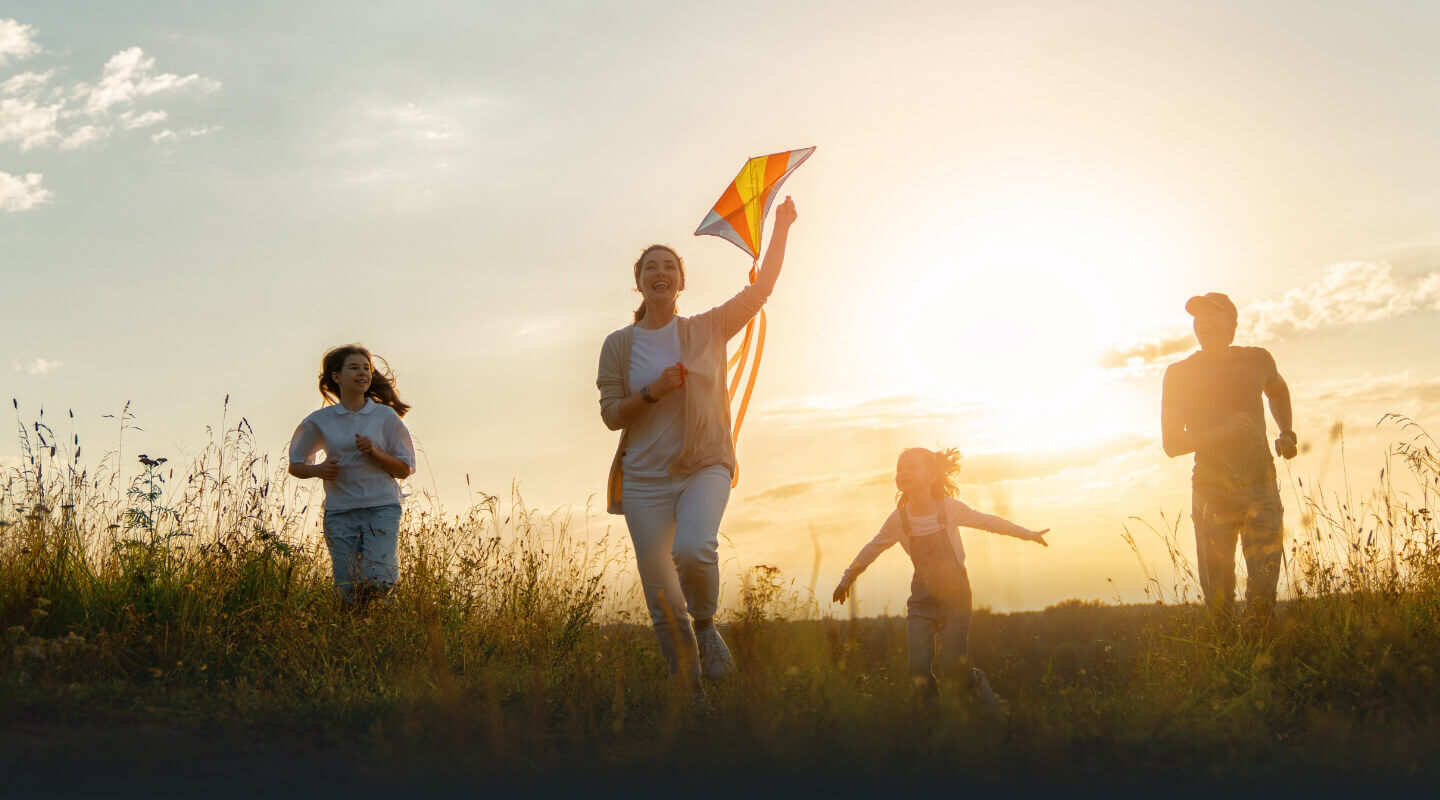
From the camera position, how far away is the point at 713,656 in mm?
5195

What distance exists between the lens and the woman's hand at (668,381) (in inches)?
195

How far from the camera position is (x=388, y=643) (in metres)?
5.88

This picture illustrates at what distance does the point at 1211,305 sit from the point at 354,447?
17.8 feet

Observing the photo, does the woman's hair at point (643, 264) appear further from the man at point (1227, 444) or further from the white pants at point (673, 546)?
the man at point (1227, 444)

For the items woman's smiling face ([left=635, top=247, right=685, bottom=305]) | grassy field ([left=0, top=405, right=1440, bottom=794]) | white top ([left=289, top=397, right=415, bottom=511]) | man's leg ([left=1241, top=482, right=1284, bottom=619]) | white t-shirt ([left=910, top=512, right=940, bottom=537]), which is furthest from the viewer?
white top ([left=289, top=397, right=415, bottom=511])

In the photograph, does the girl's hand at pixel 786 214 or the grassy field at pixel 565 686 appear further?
the girl's hand at pixel 786 214

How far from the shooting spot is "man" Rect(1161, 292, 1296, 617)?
246 inches

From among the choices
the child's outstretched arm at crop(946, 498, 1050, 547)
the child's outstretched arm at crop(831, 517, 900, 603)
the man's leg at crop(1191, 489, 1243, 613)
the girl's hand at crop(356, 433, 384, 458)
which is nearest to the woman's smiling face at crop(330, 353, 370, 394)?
the girl's hand at crop(356, 433, 384, 458)

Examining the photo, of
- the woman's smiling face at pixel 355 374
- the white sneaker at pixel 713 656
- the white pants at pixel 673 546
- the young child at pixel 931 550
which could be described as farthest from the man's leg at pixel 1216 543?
the woman's smiling face at pixel 355 374

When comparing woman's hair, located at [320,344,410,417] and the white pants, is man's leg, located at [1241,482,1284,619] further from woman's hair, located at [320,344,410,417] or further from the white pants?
woman's hair, located at [320,344,410,417]

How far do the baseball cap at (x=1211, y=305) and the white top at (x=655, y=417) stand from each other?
3360 millimetres

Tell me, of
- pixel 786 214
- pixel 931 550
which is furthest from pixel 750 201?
pixel 931 550

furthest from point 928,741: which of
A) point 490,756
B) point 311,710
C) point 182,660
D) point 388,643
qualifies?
point 182,660

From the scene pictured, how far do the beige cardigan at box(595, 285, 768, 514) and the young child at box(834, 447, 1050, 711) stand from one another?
5.19 ft
